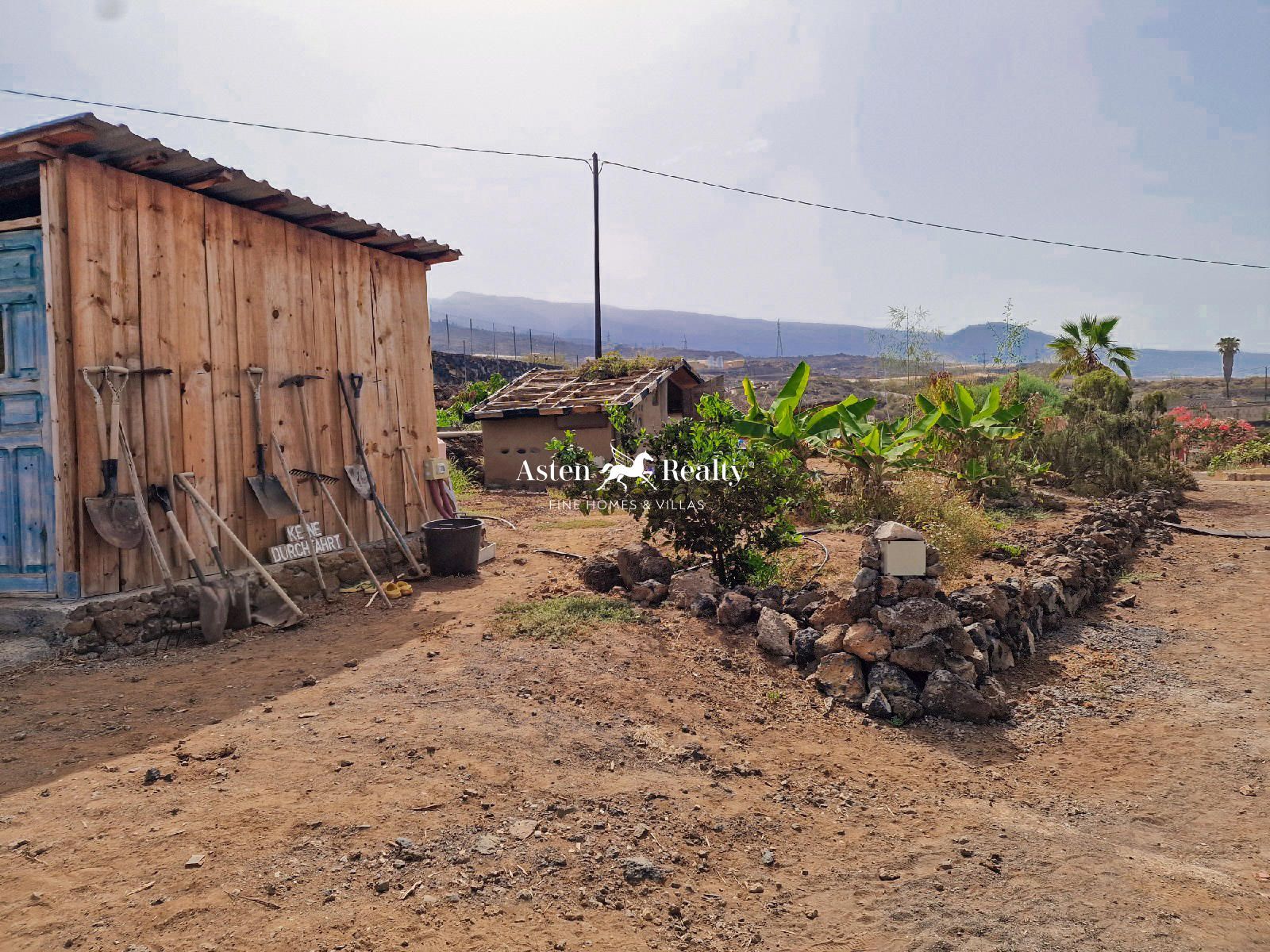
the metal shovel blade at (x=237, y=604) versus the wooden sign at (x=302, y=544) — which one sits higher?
the wooden sign at (x=302, y=544)

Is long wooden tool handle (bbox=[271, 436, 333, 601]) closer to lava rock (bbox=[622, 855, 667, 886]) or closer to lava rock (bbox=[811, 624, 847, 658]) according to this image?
lava rock (bbox=[811, 624, 847, 658])

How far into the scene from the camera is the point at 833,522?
996cm

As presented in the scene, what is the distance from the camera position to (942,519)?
8578 millimetres

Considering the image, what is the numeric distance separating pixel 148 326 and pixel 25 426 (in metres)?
1.07

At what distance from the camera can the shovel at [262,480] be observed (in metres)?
6.67

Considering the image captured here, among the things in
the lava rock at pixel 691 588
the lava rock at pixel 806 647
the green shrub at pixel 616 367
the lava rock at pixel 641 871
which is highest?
the green shrub at pixel 616 367

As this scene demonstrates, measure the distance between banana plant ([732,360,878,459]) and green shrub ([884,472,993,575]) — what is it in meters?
1.12

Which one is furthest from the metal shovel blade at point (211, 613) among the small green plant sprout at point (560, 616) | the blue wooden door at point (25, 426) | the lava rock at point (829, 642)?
the lava rock at point (829, 642)

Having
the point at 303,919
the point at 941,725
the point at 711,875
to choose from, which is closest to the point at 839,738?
the point at 941,725

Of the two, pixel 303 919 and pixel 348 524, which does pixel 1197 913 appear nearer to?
pixel 303 919

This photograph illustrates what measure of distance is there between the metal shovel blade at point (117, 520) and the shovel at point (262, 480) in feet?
3.56

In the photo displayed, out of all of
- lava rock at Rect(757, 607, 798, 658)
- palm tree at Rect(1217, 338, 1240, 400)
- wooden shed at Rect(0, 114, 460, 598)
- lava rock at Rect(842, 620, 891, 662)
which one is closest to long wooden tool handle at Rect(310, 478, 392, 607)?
wooden shed at Rect(0, 114, 460, 598)

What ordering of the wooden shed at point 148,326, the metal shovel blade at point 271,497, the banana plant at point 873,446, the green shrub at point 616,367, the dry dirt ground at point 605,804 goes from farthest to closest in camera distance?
the green shrub at point 616,367
the banana plant at point 873,446
the metal shovel blade at point 271,497
the wooden shed at point 148,326
the dry dirt ground at point 605,804

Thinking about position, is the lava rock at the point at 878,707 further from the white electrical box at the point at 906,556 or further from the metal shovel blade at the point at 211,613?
the metal shovel blade at the point at 211,613
